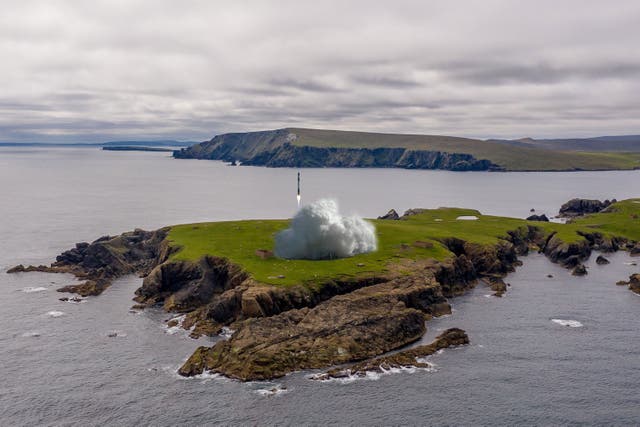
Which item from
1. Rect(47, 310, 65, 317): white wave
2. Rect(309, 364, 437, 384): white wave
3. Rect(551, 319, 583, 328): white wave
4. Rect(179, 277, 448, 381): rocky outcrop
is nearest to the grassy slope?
Rect(179, 277, 448, 381): rocky outcrop

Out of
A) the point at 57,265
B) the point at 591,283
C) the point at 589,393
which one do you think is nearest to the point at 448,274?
the point at 591,283

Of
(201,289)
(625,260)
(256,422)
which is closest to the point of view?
(256,422)

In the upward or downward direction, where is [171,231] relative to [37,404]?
upward

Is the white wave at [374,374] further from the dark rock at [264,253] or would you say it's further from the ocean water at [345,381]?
the dark rock at [264,253]

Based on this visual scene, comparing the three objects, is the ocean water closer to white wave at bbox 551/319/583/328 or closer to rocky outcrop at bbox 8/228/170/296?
white wave at bbox 551/319/583/328

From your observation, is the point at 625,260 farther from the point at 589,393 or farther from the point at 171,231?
the point at 171,231

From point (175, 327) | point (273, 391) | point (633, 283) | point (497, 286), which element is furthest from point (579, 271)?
point (175, 327)
